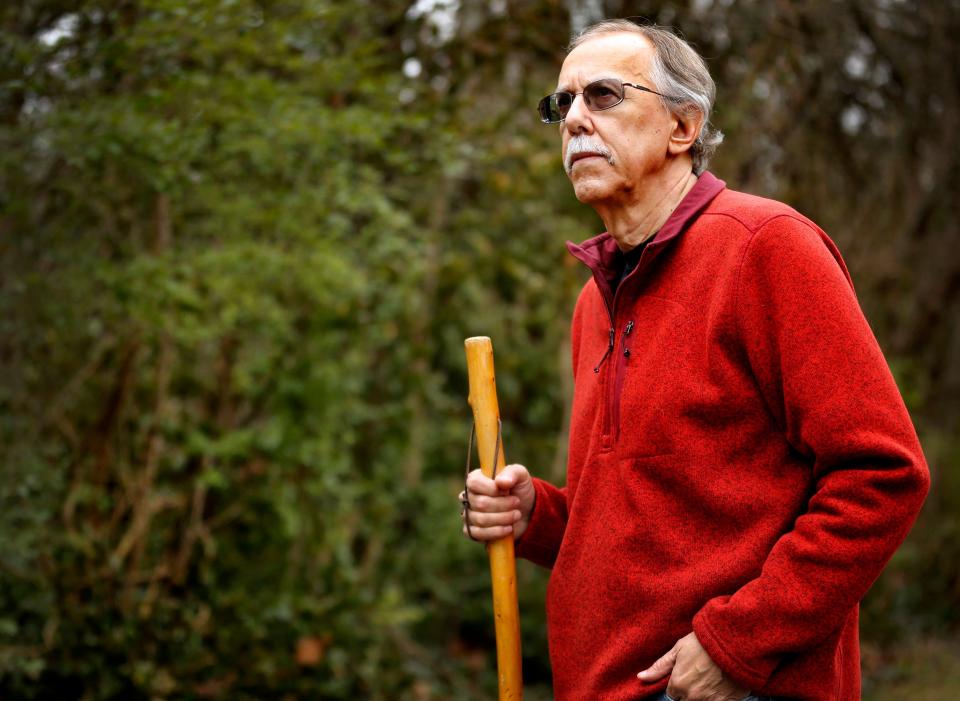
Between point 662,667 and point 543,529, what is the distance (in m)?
0.54

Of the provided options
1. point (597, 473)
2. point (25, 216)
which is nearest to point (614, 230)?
point (597, 473)

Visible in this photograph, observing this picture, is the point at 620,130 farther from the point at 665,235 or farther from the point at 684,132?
the point at 665,235

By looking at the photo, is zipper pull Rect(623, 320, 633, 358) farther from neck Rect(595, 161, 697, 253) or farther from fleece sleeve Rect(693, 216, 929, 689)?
fleece sleeve Rect(693, 216, 929, 689)

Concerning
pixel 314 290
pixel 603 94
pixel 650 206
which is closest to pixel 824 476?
pixel 650 206

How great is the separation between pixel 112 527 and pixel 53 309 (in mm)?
1061

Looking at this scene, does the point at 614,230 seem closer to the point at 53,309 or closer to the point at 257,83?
the point at 257,83

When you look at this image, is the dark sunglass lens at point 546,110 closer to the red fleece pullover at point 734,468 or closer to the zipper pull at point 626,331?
the red fleece pullover at point 734,468

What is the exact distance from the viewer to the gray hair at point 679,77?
1.85 metres

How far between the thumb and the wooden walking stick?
46cm

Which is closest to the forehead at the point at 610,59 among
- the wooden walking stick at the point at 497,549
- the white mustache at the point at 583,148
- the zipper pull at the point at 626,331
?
the white mustache at the point at 583,148

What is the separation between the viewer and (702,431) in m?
1.66

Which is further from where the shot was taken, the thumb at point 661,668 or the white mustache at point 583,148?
the white mustache at point 583,148

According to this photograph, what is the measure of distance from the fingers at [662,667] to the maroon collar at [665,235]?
71cm

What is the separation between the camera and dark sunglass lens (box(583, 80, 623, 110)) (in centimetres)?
184
